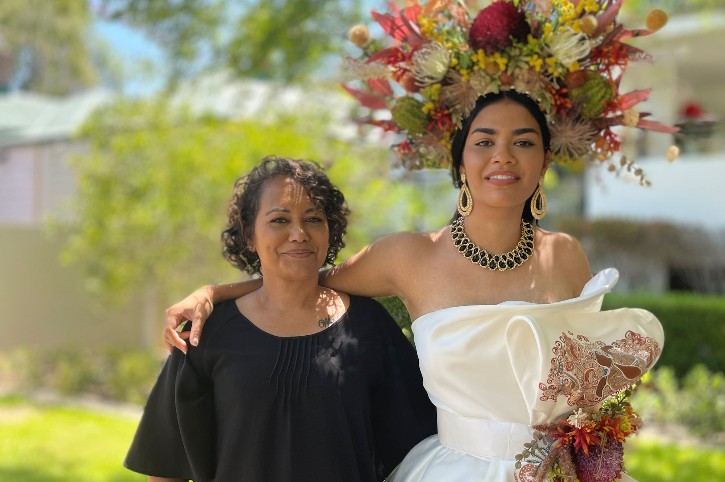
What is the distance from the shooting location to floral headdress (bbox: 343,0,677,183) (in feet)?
9.64

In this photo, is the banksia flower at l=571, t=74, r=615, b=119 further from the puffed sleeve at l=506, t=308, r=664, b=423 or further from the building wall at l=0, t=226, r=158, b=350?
the building wall at l=0, t=226, r=158, b=350

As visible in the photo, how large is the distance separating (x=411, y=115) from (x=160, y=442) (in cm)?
136

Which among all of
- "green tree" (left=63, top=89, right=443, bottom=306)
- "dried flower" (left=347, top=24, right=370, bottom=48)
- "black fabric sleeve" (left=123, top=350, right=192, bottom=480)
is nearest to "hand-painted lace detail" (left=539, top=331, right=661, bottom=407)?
"black fabric sleeve" (left=123, top=350, right=192, bottom=480)

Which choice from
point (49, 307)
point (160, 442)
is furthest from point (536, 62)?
point (49, 307)

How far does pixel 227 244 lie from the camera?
2.96 meters

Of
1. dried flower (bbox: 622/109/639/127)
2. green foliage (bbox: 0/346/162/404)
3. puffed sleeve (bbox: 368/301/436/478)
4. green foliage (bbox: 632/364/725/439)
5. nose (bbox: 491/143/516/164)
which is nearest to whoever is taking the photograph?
nose (bbox: 491/143/516/164)

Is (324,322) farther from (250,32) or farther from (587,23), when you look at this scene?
(250,32)

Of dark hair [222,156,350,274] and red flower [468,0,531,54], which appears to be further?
red flower [468,0,531,54]

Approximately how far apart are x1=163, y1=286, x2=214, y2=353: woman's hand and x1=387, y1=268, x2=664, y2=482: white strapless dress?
66 cm

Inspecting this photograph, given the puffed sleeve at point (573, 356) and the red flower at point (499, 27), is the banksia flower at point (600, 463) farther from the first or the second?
the red flower at point (499, 27)

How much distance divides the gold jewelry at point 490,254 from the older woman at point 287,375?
331mm

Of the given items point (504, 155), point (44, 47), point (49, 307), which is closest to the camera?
point (504, 155)

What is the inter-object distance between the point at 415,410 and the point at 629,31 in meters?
1.46

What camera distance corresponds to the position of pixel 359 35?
330cm
